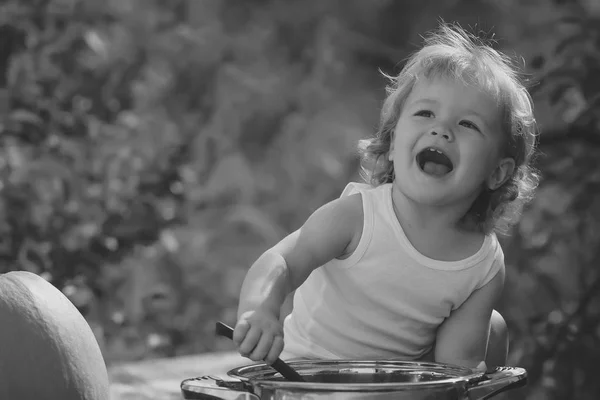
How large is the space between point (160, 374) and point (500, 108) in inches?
32.4

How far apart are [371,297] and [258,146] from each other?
5.38 ft

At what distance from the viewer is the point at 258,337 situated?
3.73 feet

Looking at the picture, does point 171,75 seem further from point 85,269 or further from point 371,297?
point 371,297

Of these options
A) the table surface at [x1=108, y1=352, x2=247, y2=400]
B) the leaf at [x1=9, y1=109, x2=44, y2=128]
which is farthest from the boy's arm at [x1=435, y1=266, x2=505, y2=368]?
the leaf at [x1=9, y1=109, x2=44, y2=128]

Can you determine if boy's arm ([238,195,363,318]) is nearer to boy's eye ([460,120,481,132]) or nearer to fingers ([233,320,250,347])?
fingers ([233,320,250,347])

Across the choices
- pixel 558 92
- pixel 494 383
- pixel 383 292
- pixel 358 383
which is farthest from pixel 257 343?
pixel 558 92

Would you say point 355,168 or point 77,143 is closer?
point 77,143

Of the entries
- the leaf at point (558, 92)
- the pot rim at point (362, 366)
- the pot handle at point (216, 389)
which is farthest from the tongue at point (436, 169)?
the leaf at point (558, 92)

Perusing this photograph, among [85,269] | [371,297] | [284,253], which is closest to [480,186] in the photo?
[371,297]

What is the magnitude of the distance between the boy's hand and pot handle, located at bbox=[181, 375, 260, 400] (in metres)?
0.04

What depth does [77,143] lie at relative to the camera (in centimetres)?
258

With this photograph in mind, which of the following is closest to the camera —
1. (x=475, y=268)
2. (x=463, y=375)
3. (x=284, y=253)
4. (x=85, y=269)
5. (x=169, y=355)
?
(x=463, y=375)

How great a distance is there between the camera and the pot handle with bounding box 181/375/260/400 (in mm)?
1072

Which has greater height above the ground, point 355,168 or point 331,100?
point 331,100
